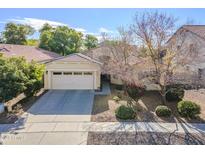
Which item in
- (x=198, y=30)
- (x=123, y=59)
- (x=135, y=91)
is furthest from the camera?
(x=198, y=30)

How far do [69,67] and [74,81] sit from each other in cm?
127

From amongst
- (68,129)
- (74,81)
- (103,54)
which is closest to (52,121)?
(68,129)

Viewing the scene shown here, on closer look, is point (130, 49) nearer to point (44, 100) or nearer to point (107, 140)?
point (44, 100)

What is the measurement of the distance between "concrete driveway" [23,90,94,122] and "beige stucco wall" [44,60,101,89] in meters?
1.28

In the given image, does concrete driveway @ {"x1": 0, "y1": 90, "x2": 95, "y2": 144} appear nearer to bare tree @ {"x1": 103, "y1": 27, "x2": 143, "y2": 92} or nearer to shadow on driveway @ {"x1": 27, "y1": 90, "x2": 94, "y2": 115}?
shadow on driveway @ {"x1": 27, "y1": 90, "x2": 94, "y2": 115}

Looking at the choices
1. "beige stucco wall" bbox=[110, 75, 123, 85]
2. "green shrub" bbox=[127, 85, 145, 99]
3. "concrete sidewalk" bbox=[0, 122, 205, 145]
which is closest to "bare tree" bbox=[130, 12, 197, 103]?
"green shrub" bbox=[127, 85, 145, 99]

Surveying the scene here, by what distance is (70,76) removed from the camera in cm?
2034

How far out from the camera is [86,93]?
18.7 meters

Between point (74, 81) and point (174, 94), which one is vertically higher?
point (74, 81)

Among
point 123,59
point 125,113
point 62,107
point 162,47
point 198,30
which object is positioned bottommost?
point 62,107

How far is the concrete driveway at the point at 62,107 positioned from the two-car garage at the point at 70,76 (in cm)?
100

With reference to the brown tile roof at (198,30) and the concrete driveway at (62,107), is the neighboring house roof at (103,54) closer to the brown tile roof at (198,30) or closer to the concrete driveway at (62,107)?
the concrete driveway at (62,107)

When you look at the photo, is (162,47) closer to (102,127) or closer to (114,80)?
(102,127)

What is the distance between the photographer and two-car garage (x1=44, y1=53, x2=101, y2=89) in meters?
20.2
